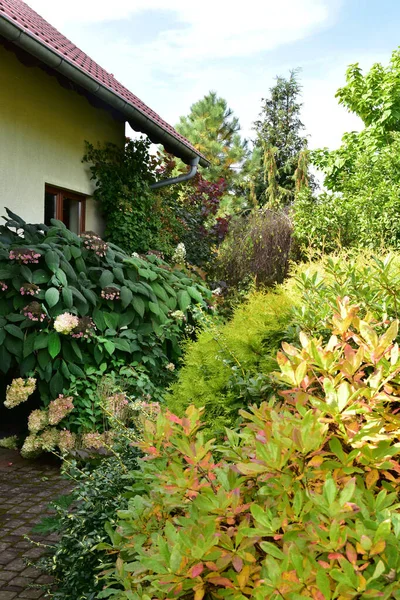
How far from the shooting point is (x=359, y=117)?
60.9ft

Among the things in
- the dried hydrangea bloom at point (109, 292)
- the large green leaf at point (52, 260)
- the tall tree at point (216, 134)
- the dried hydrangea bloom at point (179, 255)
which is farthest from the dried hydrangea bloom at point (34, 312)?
the tall tree at point (216, 134)

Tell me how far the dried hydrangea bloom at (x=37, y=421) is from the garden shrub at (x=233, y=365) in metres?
1.89

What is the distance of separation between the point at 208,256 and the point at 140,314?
17.8ft

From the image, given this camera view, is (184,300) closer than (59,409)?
No

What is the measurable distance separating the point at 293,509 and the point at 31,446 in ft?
11.7

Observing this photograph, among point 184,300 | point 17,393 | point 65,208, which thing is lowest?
point 17,393

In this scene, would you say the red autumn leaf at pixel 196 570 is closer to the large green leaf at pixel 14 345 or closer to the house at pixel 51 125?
the large green leaf at pixel 14 345

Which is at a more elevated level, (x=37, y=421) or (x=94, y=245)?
(x=94, y=245)

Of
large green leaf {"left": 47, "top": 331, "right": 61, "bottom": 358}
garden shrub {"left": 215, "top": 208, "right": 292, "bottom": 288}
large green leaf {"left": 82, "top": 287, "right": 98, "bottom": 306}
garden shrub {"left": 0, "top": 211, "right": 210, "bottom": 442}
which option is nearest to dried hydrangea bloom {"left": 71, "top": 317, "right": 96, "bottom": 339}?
garden shrub {"left": 0, "top": 211, "right": 210, "bottom": 442}

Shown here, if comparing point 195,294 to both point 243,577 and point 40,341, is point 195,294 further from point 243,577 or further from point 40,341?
point 243,577

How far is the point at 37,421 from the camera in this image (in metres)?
4.55

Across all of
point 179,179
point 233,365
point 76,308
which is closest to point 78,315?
point 76,308

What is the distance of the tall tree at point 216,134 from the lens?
30281 millimetres

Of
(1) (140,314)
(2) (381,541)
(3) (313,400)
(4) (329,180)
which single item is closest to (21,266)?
(1) (140,314)
